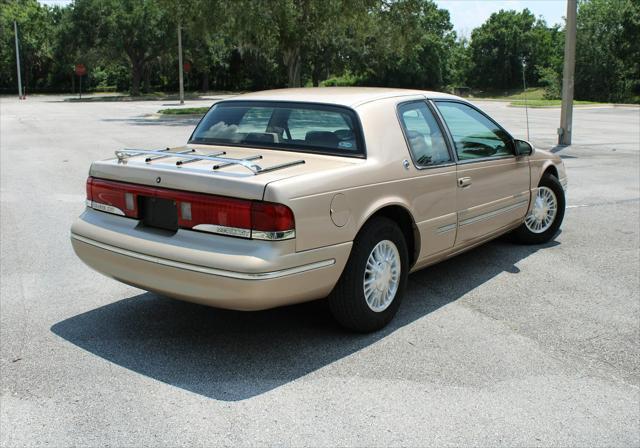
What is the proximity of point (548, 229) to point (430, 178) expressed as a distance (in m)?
2.62

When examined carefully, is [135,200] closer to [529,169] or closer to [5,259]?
[5,259]

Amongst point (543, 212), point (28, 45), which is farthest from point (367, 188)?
point (28, 45)

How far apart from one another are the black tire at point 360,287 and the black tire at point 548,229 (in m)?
2.69

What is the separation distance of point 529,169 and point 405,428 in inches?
147

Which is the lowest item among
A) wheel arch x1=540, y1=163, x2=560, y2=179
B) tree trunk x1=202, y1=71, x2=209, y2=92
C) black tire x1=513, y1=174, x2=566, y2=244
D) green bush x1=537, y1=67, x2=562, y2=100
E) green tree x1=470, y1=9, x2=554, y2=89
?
black tire x1=513, y1=174, x2=566, y2=244

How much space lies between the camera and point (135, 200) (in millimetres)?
4383

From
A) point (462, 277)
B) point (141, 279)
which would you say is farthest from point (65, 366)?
point (462, 277)

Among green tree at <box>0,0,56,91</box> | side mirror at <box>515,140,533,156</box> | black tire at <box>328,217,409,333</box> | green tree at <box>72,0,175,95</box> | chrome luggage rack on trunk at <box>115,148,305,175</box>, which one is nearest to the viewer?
chrome luggage rack on trunk at <box>115,148,305,175</box>

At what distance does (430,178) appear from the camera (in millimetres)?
4965

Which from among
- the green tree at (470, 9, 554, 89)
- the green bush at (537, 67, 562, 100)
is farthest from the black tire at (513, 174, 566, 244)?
the green tree at (470, 9, 554, 89)

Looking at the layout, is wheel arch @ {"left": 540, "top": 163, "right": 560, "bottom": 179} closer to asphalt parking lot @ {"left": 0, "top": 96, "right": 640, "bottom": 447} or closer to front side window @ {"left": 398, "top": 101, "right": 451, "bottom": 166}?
asphalt parking lot @ {"left": 0, "top": 96, "right": 640, "bottom": 447}

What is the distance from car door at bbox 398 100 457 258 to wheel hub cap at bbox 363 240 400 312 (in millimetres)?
355

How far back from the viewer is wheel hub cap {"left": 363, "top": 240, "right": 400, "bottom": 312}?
4454mm

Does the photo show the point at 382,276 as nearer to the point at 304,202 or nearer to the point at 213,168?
the point at 304,202
